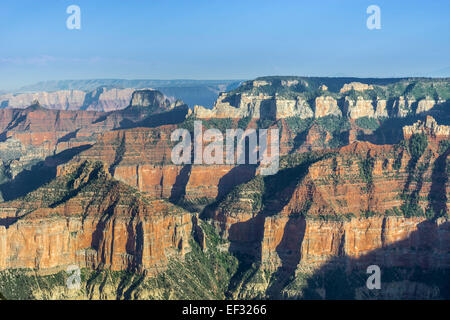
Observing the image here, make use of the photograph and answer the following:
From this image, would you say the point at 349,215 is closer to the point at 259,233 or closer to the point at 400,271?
the point at 400,271

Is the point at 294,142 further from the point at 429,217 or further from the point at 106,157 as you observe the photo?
the point at 429,217

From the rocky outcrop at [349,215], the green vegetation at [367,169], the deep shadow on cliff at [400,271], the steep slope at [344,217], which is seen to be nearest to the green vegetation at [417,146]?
the steep slope at [344,217]

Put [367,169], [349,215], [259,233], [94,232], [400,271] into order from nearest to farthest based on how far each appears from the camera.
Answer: [94,232]
[400,271]
[349,215]
[259,233]
[367,169]

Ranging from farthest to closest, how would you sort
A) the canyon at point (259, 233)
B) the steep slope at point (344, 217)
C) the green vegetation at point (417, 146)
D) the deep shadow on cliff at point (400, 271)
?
the green vegetation at point (417, 146)
the steep slope at point (344, 217)
the deep shadow on cliff at point (400, 271)
the canyon at point (259, 233)

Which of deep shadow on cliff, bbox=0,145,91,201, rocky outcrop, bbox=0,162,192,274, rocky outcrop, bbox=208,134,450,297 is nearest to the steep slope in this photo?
rocky outcrop, bbox=208,134,450,297

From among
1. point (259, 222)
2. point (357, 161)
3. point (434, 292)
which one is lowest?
point (434, 292)

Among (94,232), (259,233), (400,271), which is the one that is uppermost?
(94,232)

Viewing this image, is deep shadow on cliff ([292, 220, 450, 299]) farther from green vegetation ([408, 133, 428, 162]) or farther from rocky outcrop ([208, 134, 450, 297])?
green vegetation ([408, 133, 428, 162])

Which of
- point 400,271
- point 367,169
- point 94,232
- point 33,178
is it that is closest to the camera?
point 94,232

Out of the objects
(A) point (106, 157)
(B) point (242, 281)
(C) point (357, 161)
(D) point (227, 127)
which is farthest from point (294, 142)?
(B) point (242, 281)

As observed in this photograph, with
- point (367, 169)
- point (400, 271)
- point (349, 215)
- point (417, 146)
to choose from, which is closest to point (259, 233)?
point (349, 215)

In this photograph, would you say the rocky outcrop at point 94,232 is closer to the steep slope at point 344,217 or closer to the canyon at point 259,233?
the canyon at point 259,233
